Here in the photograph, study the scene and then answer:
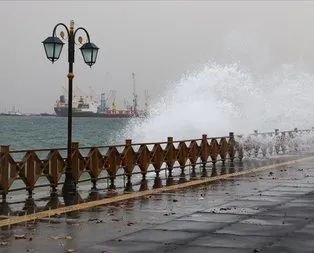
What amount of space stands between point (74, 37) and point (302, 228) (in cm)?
903

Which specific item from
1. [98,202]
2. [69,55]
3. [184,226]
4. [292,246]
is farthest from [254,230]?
[69,55]

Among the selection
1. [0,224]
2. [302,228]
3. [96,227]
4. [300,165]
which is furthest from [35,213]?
[300,165]

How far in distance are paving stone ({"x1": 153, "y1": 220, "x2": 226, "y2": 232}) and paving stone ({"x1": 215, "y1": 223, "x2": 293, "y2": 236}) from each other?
0.83 ft

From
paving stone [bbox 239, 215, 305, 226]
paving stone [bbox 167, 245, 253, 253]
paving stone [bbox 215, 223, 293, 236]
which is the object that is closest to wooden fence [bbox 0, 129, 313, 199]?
paving stone [bbox 239, 215, 305, 226]

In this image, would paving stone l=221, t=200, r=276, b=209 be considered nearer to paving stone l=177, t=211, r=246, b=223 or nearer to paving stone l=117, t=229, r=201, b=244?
paving stone l=177, t=211, r=246, b=223

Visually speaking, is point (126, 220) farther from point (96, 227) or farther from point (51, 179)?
point (51, 179)

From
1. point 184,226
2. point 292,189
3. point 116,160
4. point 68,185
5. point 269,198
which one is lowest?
point 184,226

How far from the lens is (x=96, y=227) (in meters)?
10.9

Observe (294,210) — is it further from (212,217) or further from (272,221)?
(212,217)

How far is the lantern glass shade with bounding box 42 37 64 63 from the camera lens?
16438 millimetres

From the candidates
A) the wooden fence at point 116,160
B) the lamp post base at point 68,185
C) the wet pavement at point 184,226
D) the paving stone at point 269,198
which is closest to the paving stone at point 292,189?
the wet pavement at point 184,226

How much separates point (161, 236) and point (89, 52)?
341 inches

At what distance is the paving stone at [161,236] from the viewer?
9.59 meters

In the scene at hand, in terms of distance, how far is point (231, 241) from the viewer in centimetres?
944
